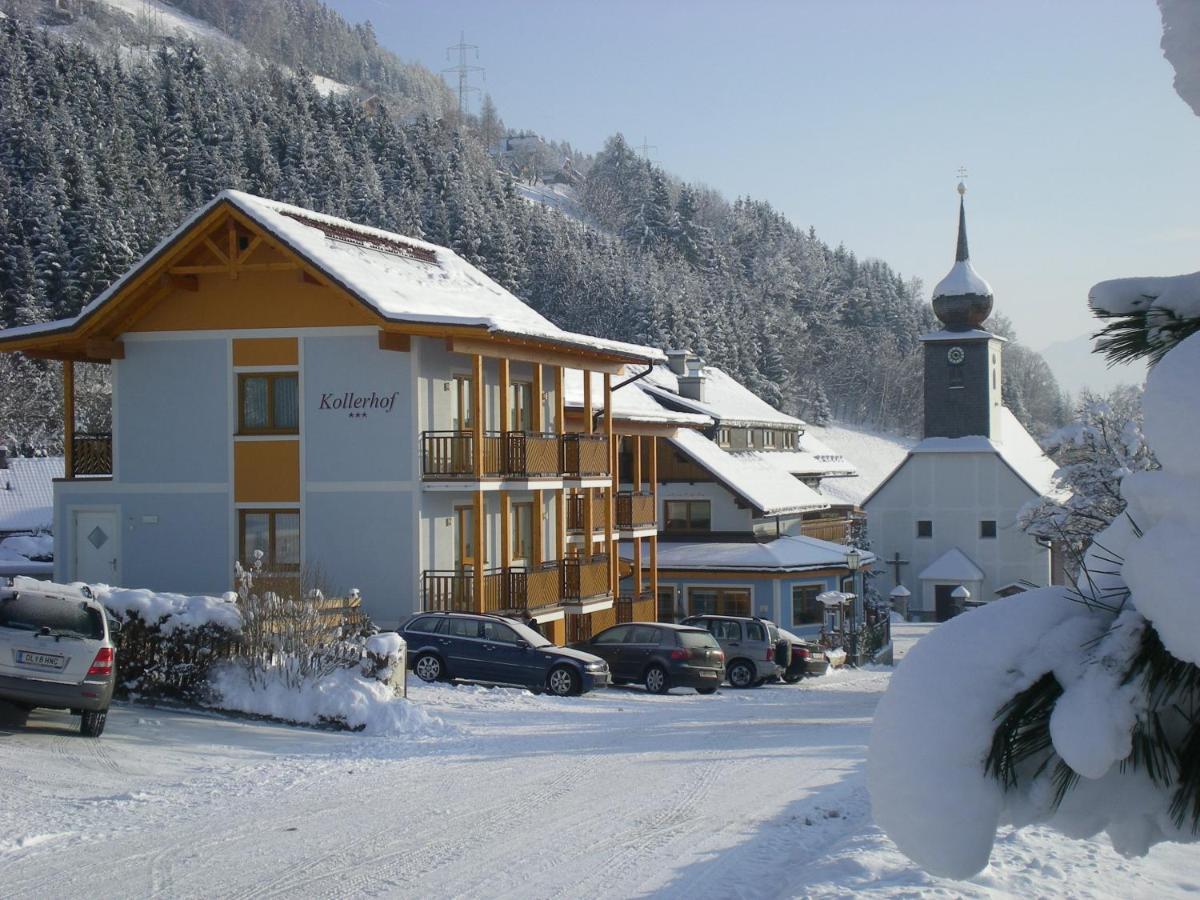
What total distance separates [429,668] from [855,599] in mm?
26655

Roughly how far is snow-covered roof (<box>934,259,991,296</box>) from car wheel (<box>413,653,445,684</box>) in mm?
50489

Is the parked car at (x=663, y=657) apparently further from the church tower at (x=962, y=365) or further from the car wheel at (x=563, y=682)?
the church tower at (x=962, y=365)

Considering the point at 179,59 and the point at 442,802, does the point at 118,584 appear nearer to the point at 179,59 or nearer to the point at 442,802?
the point at 442,802

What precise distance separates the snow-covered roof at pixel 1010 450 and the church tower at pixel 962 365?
0.56 m

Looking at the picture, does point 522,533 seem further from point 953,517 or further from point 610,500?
point 953,517

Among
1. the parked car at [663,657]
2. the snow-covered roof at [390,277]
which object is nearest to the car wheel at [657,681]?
the parked car at [663,657]

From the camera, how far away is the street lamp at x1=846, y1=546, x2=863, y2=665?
1671 inches

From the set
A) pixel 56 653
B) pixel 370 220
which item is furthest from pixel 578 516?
pixel 370 220

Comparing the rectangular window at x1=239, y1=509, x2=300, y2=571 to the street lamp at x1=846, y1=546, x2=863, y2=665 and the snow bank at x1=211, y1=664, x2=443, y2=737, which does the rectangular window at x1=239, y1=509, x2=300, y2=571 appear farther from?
the street lamp at x1=846, y1=546, x2=863, y2=665

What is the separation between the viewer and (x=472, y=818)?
12133 millimetres

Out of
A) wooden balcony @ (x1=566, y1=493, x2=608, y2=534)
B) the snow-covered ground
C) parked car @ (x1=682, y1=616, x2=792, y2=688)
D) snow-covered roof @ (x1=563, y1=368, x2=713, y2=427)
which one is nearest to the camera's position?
the snow-covered ground

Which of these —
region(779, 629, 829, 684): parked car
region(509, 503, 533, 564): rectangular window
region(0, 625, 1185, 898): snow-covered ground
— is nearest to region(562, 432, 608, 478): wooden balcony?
region(509, 503, 533, 564): rectangular window

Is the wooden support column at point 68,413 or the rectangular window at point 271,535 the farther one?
the wooden support column at point 68,413

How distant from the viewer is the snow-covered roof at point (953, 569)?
64812mm
